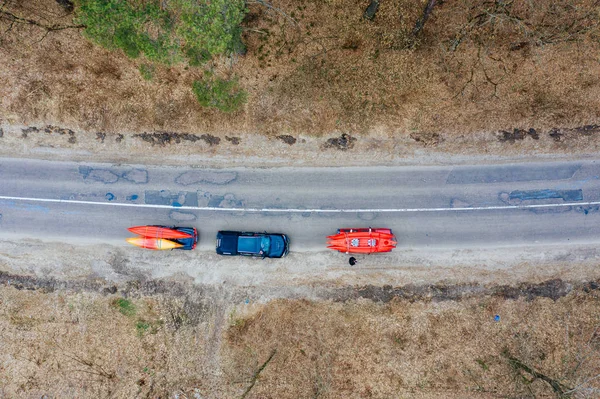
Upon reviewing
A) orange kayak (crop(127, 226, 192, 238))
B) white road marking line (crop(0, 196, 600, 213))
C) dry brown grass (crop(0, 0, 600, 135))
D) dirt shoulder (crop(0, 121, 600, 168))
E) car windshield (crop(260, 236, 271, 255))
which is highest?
dry brown grass (crop(0, 0, 600, 135))

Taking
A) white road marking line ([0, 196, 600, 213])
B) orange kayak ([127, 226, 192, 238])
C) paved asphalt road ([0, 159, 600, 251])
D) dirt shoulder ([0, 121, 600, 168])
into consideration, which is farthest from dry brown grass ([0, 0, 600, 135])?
orange kayak ([127, 226, 192, 238])

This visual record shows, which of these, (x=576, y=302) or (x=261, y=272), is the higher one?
(x=261, y=272)

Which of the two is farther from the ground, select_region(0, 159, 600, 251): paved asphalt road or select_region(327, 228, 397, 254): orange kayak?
select_region(0, 159, 600, 251): paved asphalt road

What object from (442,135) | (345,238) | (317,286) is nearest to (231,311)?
(317,286)

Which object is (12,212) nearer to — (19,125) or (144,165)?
(19,125)

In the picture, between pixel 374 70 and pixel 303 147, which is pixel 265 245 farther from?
pixel 374 70

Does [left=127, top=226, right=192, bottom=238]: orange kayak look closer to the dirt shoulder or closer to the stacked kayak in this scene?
the stacked kayak
